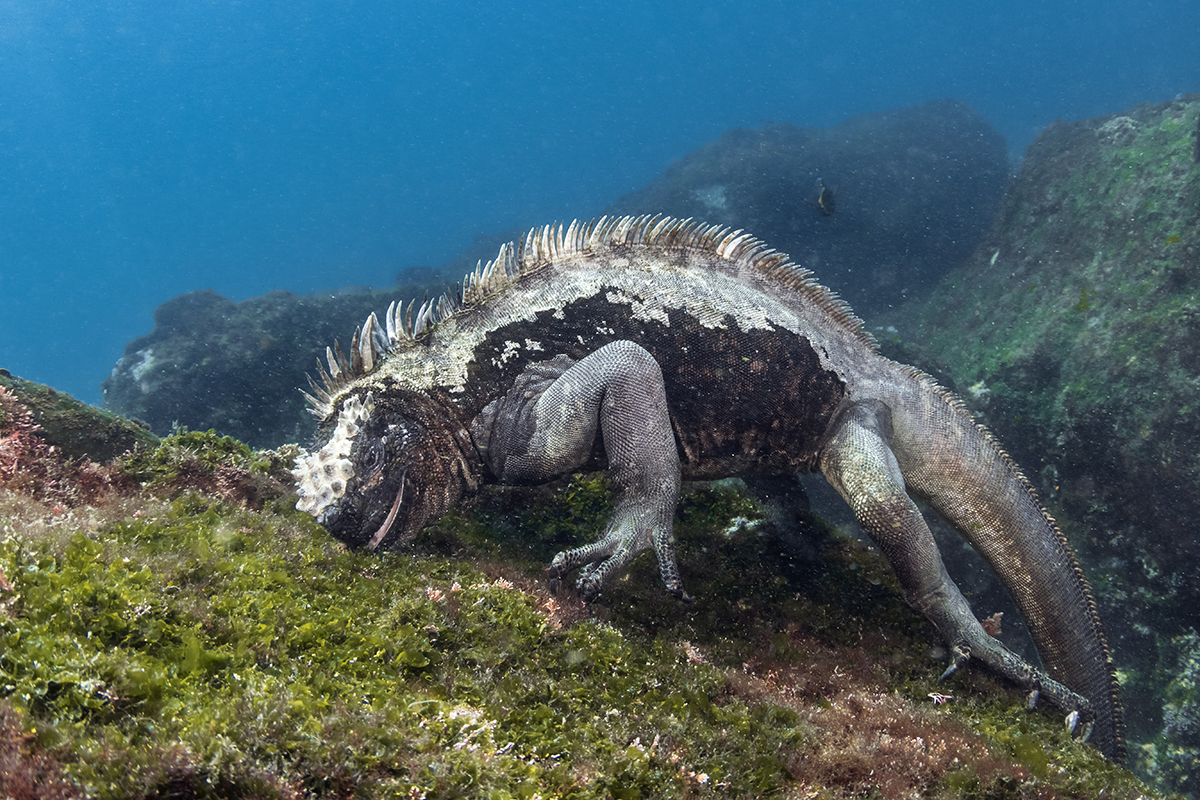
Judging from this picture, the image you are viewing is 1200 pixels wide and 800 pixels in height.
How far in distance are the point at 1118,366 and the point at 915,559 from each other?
557 cm

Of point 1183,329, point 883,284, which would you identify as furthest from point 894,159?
point 1183,329

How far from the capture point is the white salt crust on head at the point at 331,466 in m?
3.36

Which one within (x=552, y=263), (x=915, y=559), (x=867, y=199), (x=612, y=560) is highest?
(x=867, y=199)

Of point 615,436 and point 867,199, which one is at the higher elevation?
point 867,199

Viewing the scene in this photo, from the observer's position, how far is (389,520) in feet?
A: 11.4

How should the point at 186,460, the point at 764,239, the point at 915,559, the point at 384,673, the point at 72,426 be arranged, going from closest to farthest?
1. the point at 384,673
2. the point at 186,460
3. the point at 915,559
4. the point at 72,426
5. the point at 764,239

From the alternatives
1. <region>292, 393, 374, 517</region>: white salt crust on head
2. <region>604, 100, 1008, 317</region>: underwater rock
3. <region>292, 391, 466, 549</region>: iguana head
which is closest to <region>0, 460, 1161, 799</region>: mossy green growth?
<region>292, 393, 374, 517</region>: white salt crust on head

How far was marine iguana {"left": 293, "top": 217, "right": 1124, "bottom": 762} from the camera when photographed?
3.52 m

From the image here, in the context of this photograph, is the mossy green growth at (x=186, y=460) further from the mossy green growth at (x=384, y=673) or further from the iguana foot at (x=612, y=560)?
the iguana foot at (x=612, y=560)

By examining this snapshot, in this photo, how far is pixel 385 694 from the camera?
5.64ft

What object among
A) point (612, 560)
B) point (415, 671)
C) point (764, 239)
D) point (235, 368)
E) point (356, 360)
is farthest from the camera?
point (764, 239)

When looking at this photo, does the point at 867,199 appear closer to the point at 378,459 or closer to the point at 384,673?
the point at 378,459

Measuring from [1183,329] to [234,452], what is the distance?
9565 mm

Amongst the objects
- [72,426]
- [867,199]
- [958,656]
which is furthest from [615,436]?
[867,199]
